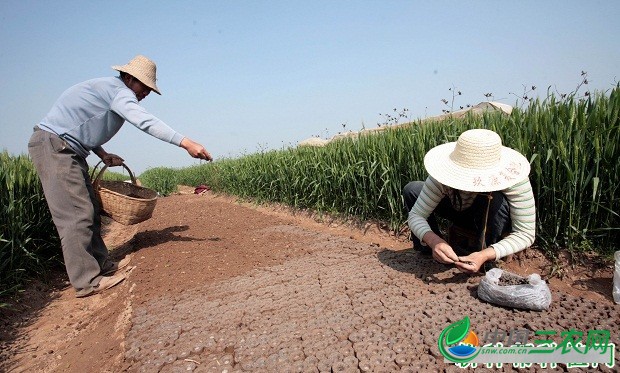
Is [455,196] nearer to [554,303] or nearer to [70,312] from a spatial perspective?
[554,303]

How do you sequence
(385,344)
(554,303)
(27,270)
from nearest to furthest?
(385,344)
(554,303)
(27,270)

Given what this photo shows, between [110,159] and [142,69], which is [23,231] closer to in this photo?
[110,159]

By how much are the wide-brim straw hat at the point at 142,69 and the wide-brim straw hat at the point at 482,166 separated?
246 cm

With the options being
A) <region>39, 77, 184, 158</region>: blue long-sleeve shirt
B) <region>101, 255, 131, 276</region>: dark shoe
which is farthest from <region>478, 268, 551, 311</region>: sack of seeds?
<region>101, 255, 131, 276</region>: dark shoe

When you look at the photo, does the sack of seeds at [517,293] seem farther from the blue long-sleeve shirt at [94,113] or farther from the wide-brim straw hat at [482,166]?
the blue long-sleeve shirt at [94,113]

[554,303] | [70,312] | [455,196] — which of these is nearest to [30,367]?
[70,312]

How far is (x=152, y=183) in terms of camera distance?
61.8 ft

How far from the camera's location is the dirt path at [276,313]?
1.50 m

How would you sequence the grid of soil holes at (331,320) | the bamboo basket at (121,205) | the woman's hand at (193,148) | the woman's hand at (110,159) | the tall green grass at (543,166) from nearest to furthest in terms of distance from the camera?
the grid of soil holes at (331,320) → the tall green grass at (543,166) → the woman's hand at (193,148) → the bamboo basket at (121,205) → the woman's hand at (110,159)

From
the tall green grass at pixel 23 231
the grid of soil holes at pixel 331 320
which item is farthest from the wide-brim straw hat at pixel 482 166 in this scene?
the tall green grass at pixel 23 231

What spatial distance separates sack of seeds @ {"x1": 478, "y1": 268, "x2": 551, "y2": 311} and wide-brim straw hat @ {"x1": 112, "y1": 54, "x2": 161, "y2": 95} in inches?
113

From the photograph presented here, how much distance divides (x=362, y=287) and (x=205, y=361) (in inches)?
38.2

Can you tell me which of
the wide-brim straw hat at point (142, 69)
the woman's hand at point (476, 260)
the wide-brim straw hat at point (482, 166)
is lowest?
the woman's hand at point (476, 260)

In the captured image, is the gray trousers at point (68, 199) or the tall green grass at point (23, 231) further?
the tall green grass at point (23, 231)
